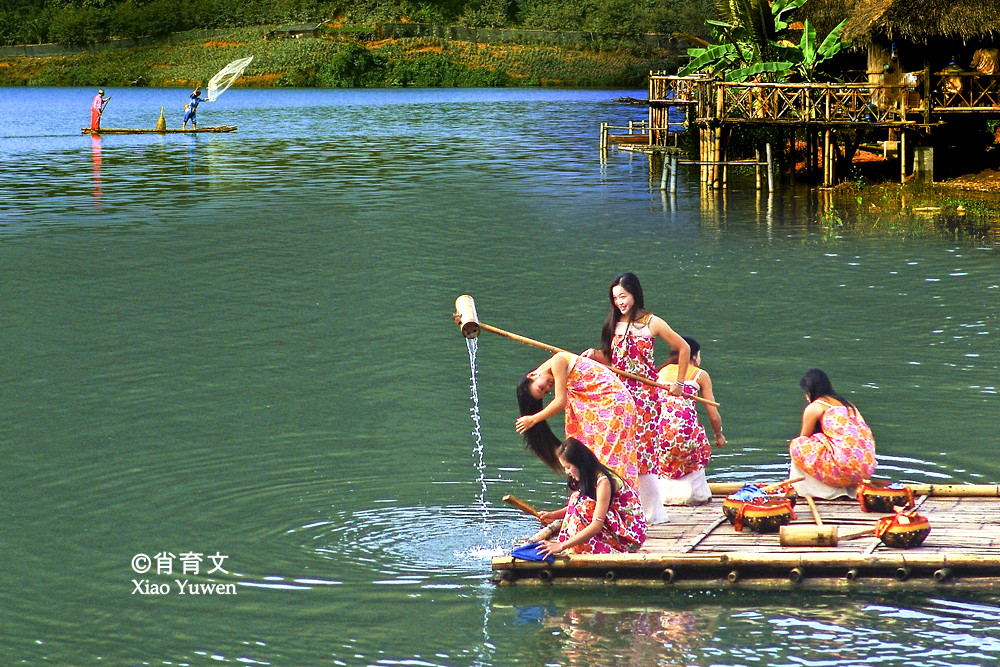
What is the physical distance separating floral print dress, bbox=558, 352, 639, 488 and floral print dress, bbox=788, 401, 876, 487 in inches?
56.7

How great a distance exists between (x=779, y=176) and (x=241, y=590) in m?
27.7

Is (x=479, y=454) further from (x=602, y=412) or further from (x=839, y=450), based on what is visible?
(x=839, y=450)

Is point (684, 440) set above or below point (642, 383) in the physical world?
below

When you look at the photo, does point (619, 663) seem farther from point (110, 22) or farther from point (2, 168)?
point (110, 22)

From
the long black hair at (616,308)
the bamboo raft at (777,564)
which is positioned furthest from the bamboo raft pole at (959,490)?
the long black hair at (616,308)

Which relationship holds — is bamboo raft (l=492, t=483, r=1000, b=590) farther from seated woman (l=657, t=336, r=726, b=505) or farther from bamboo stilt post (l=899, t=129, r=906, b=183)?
bamboo stilt post (l=899, t=129, r=906, b=183)

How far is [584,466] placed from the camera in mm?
8938

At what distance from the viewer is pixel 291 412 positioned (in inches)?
548

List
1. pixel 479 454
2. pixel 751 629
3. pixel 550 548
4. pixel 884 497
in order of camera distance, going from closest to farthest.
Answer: pixel 751 629 → pixel 550 548 → pixel 884 497 → pixel 479 454

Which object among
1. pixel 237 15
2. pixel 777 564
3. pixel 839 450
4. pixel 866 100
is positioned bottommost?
pixel 777 564

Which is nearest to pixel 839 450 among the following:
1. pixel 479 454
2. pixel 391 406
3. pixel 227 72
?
pixel 479 454

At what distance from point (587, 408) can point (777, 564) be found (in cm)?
154

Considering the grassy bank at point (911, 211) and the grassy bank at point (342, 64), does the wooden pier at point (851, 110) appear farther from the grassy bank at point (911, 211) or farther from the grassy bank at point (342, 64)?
the grassy bank at point (342, 64)

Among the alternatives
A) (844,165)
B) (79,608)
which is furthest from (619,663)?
(844,165)
